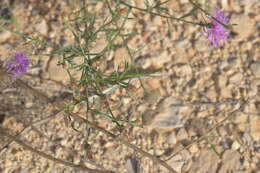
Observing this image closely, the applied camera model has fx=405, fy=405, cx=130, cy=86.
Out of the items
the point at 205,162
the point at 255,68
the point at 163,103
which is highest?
the point at 255,68

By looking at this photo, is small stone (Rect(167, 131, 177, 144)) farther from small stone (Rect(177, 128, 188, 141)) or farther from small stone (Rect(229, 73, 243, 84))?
small stone (Rect(229, 73, 243, 84))

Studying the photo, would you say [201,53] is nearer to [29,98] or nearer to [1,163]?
[29,98]

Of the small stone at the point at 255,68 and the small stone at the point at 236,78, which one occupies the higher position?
the small stone at the point at 255,68

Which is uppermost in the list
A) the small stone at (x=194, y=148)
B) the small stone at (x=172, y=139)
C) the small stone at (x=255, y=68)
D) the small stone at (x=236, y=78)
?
the small stone at (x=255, y=68)

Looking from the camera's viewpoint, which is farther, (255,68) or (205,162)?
(255,68)

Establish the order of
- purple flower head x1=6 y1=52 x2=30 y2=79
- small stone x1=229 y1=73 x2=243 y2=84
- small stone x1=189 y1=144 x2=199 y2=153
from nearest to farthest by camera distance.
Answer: purple flower head x1=6 y1=52 x2=30 y2=79
small stone x1=189 y1=144 x2=199 y2=153
small stone x1=229 y1=73 x2=243 y2=84

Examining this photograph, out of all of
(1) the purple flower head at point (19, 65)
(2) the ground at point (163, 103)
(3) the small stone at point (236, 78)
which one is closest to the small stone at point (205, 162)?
(2) the ground at point (163, 103)

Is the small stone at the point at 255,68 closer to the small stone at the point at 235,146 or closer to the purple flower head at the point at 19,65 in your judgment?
the small stone at the point at 235,146

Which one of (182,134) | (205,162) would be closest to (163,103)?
(182,134)

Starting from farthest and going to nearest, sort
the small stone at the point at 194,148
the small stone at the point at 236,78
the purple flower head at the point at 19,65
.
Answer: the small stone at the point at 236,78 → the small stone at the point at 194,148 → the purple flower head at the point at 19,65

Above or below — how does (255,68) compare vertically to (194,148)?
above

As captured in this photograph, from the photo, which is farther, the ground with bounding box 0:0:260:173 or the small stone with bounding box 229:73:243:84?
the small stone with bounding box 229:73:243:84

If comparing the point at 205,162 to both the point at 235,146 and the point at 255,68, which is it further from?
the point at 255,68


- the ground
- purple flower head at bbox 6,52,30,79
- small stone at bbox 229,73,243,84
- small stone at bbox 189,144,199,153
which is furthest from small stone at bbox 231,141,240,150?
purple flower head at bbox 6,52,30,79
